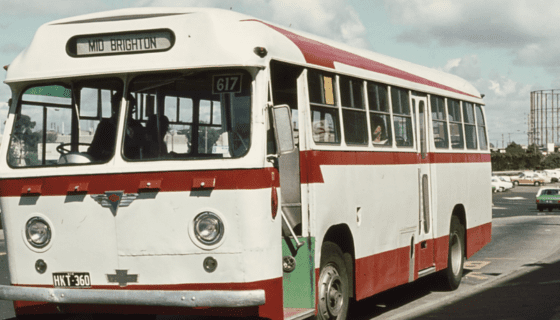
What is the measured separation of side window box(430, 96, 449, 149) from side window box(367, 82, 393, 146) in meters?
2.18

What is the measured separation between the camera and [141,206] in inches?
289

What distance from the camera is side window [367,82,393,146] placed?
33.3 ft

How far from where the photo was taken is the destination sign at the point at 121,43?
7.50 m

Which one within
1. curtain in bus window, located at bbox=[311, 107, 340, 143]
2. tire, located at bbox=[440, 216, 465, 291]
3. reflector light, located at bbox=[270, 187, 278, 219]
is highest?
curtain in bus window, located at bbox=[311, 107, 340, 143]

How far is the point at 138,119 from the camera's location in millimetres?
7531

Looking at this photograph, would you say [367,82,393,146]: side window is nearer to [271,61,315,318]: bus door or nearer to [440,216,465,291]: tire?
[271,61,315,318]: bus door

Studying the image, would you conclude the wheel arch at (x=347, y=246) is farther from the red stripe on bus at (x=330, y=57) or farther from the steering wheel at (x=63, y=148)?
the steering wheel at (x=63, y=148)

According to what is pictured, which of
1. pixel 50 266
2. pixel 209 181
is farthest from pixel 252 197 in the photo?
pixel 50 266

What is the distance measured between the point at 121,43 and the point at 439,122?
259 inches

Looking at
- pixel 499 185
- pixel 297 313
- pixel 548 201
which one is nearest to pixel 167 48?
pixel 297 313

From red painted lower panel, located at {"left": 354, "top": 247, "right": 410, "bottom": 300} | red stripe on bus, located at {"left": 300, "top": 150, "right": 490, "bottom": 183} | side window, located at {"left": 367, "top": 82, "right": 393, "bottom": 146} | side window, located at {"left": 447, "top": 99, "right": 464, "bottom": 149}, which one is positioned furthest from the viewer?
side window, located at {"left": 447, "top": 99, "right": 464, "bottom": 149}

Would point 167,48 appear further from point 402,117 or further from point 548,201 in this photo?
point 548,201

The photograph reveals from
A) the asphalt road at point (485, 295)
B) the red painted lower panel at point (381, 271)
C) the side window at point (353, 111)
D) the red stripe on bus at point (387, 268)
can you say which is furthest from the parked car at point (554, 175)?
the side window at point (353, 111)

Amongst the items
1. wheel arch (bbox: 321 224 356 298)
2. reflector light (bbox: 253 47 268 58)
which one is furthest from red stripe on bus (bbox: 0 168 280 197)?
wheel arch (bbox: 321 224 356 298)
